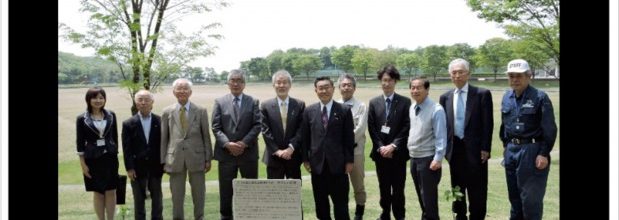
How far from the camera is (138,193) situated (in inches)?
203

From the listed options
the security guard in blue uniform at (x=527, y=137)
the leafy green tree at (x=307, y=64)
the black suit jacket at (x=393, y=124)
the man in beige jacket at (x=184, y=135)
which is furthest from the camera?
the leafy green tree at (x=307, y=64)

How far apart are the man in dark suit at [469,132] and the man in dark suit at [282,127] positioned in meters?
1.45

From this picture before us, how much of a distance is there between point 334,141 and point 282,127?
0.60m

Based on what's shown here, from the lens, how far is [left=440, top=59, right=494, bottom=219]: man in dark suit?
470 cm

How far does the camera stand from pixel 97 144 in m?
4.75

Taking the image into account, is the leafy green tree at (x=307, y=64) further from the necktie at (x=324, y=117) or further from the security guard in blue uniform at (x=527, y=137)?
the security guard in blue uniform at (x=527, y=137)

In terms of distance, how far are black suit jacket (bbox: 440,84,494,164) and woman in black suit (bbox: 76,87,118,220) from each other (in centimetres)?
320

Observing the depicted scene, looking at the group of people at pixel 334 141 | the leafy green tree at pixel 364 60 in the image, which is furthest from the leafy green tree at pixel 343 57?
the group of people at pixel 334 141

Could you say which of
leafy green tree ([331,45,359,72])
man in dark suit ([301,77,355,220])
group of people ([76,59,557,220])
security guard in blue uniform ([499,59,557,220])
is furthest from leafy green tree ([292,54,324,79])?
security guard in blue uniform ([499,59,557,220])

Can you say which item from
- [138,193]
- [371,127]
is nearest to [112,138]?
[138,193]

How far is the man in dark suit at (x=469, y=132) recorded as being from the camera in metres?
4.70

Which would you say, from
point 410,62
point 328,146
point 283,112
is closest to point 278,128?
point 283,112
